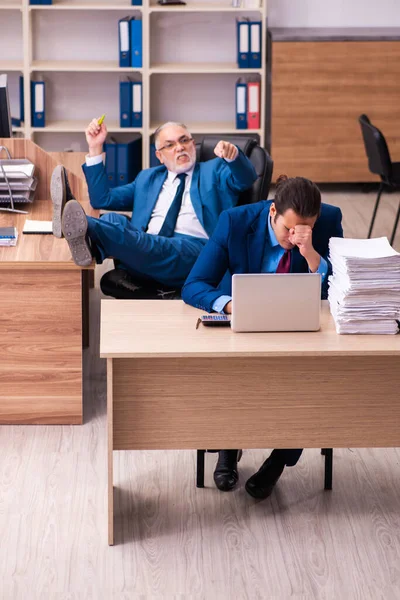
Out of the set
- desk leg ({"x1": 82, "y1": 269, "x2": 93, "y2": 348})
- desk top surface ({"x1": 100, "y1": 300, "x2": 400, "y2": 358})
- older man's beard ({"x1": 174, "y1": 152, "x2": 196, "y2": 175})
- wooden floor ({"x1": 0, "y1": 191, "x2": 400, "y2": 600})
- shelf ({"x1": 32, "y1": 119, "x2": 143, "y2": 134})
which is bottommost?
wooden floor ({"x1": 0, "y1": 191, "x2": 400, "y2": 600})

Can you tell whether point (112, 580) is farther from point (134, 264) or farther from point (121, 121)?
point (121, 121)

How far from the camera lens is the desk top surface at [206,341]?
243cm

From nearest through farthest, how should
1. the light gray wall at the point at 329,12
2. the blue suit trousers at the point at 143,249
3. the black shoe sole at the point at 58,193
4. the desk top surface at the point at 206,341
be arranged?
the desk top surface at the point at 206,341 → the black shoe sole at the point at 58,193 → the blue suit trousers at the point at 143,249 → the light gray wall at the point at 329,12

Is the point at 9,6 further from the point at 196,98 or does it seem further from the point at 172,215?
the point at 172,215

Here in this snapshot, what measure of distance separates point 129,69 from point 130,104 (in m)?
0.25

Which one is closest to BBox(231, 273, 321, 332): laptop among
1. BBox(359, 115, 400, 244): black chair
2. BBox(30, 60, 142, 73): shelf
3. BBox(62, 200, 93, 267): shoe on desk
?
BBox(62, 200, 93, 267): shoe on desk

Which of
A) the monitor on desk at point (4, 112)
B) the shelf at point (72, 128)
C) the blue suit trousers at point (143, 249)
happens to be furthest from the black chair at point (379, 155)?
the monitor on desk at point (4, 112)

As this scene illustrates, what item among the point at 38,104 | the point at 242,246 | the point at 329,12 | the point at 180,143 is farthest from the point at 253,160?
the point at 329,12

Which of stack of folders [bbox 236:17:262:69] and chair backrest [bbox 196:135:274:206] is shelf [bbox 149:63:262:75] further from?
chair backrest [bbox 196:135:274:206]

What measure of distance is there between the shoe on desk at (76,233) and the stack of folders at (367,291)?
39.9 inches

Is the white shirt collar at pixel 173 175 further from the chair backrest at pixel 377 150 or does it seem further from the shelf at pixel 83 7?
the shelf at pixel 83 7

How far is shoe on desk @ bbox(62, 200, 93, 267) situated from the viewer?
3.25 m

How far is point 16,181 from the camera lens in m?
3.90

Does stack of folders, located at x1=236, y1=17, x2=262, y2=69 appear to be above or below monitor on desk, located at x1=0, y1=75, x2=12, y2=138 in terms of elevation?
above
